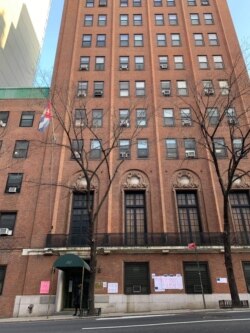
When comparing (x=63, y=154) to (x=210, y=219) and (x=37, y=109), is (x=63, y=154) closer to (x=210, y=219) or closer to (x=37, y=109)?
(x=37, y=109)

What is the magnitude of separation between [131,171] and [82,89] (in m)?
11.5

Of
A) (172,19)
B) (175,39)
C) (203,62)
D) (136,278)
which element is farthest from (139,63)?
(136,278)

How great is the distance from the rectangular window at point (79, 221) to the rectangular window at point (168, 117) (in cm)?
1062

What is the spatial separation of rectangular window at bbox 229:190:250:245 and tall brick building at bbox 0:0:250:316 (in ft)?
0.29

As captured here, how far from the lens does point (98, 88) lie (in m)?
33.2

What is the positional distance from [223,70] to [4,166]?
82.6 feet

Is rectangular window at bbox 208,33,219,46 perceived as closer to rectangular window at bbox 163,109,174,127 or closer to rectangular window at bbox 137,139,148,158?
rectangular window at bbox 163,109,174,127

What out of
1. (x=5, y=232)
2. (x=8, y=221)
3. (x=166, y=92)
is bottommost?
(x=5, y=232)

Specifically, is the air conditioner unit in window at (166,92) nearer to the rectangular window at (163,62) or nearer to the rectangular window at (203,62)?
the rectangular window at (163,62)

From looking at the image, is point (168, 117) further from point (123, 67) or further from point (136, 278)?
point (136, 278)

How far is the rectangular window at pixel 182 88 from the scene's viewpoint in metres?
32.8

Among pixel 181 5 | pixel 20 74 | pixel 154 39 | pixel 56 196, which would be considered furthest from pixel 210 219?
pixel 20 74

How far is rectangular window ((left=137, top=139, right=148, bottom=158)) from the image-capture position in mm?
28781

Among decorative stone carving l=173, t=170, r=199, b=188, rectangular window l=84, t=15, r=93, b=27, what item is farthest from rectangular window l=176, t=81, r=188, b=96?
rectangular window l=84, t=15, r=93, b=27
